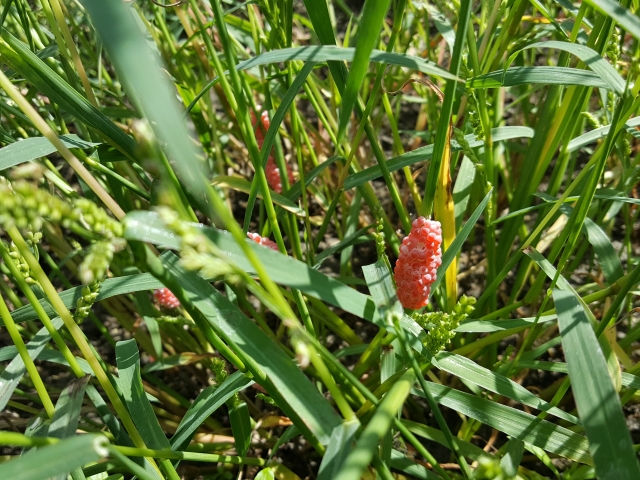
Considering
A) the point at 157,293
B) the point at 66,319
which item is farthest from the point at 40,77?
the point at 157,293

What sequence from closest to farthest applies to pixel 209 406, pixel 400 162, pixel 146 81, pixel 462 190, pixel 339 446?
1. pixel 146 81
2. pixel 339 446
3. pixel 209 406
4. pixel 400 162
5. pixel 462 190

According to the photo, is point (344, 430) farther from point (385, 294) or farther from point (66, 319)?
point (66, 319)

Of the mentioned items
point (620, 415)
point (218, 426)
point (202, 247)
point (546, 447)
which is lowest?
point (218, 426)

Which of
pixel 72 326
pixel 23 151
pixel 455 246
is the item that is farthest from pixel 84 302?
pixel 455 246

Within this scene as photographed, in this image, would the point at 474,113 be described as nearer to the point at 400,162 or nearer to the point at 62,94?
the point at 400,162


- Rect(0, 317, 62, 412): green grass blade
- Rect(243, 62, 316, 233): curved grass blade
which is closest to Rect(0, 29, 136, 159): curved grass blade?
Rect(243, 62, 316, 233): curved grass blade
